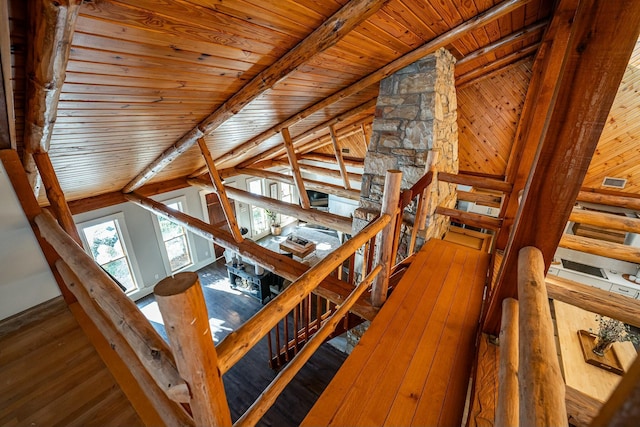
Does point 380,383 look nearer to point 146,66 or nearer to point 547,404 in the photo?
point 547,404

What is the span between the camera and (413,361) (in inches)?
63.3

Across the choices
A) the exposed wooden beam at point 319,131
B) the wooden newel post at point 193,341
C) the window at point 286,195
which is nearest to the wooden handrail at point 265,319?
the wooden newel post at point 193,341

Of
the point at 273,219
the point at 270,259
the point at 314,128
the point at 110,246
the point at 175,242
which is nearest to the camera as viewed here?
the point at 270,259

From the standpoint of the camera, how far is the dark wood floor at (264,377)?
391cm

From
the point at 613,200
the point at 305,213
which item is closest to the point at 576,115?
the point at 613,200

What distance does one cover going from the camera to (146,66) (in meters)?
1.96

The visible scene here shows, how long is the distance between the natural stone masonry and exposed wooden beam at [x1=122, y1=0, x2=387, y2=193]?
130 centimetres

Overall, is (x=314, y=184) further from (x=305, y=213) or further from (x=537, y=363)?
(x=537, y=363)

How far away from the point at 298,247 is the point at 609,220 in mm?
6441

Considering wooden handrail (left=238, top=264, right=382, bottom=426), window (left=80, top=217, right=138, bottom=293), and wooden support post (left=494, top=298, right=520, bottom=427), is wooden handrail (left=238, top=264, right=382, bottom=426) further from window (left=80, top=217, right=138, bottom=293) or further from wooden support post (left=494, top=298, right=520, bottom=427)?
window (left=80, top=217, right=138, bottom=293)

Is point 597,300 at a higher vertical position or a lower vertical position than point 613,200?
lower

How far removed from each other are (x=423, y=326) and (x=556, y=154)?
4.35 feet

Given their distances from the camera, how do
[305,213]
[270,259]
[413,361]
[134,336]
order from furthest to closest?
[305,213] → [270,259] → [413,361] → [134,336]

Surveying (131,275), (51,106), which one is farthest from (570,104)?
(131,275)
